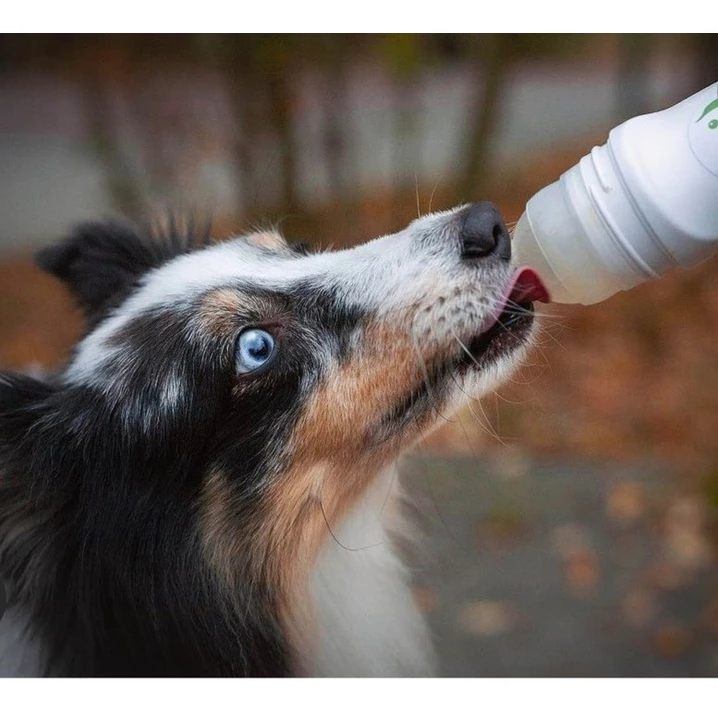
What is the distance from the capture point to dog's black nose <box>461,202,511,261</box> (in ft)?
2.68

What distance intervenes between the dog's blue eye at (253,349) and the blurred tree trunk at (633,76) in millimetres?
605

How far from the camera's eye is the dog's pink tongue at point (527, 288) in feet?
2.65

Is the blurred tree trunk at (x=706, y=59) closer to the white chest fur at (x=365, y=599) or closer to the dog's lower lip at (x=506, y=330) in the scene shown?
the dog's lower lip at (x=506, y=330)

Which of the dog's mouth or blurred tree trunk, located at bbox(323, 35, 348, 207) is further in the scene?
blurred tree trunk, located at bbox(323, 35, 348, 207)

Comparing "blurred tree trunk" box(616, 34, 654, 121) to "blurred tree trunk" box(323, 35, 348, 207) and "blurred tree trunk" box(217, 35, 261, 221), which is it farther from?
"blurred tree trunk" box(217, 35, 261, 221)

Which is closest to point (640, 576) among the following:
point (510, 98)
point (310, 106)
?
point (510, 98)

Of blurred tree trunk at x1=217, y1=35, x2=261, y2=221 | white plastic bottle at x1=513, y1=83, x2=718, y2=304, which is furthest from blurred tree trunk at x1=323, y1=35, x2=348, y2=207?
white plastic bottle at x1=513, y1=83, x2=718, y2=304

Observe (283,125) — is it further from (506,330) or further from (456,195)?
(506,330)

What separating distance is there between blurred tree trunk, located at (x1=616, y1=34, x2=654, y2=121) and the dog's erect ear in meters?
0.64

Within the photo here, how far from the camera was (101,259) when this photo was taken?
1.02 m

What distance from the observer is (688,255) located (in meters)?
0.72

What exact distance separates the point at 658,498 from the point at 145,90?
1444 mm

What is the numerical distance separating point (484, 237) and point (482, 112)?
25.5 inches
